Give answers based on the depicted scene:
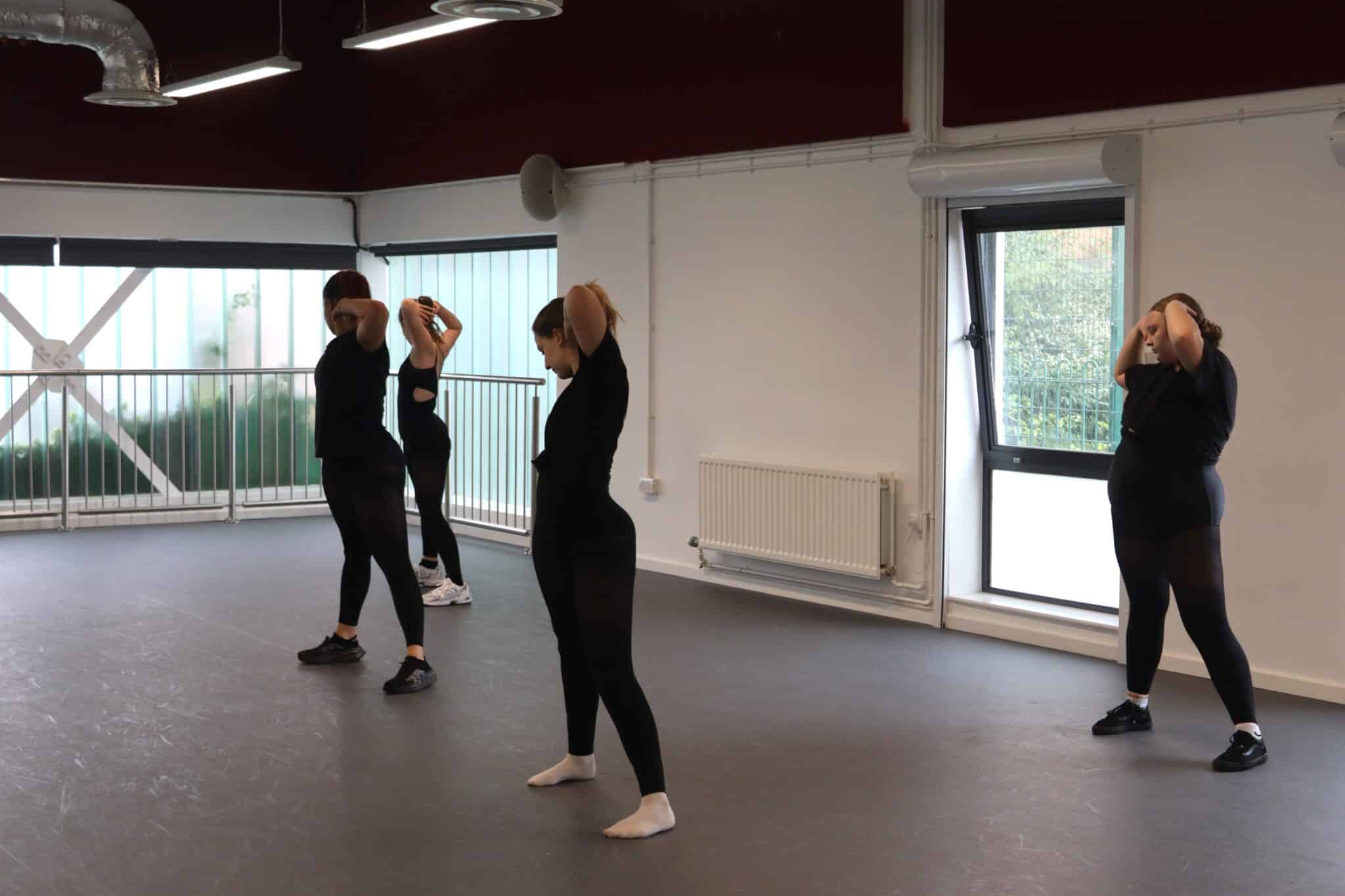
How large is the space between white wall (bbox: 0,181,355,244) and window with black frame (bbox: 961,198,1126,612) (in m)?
5.74

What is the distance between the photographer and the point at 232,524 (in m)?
10.0

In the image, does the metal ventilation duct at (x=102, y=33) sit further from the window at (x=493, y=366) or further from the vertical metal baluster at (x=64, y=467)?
the window at (x=493, y=366)

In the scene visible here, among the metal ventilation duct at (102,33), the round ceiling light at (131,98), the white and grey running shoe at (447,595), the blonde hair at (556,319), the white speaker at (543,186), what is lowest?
the white and grey running shoe at (447,595)

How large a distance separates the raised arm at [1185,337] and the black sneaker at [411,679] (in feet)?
9.76

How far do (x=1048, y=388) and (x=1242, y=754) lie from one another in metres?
2.41

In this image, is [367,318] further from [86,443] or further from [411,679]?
[86,443]

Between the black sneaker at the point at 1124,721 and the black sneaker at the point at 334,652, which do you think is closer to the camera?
the black sneaker at the point at 1124,721

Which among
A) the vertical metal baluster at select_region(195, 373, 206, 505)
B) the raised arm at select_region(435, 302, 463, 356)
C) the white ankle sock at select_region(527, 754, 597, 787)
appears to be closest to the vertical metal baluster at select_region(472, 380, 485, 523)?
the vertical metal baluster at select_region(195, 373, 206, 505)

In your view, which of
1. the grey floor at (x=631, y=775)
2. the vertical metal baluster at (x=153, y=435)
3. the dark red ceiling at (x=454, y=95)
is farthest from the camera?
the vertical metal baluster at (x=153, y=435)

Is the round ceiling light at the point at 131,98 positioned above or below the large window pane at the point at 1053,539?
above

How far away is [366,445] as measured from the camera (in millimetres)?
5426

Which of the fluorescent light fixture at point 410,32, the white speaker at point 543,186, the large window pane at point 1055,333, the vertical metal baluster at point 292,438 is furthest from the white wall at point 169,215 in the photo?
the large window pane at point 1055,333

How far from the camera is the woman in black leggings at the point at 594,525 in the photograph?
3.83 m

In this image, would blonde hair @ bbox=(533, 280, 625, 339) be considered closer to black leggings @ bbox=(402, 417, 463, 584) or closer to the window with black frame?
the window with black frame
